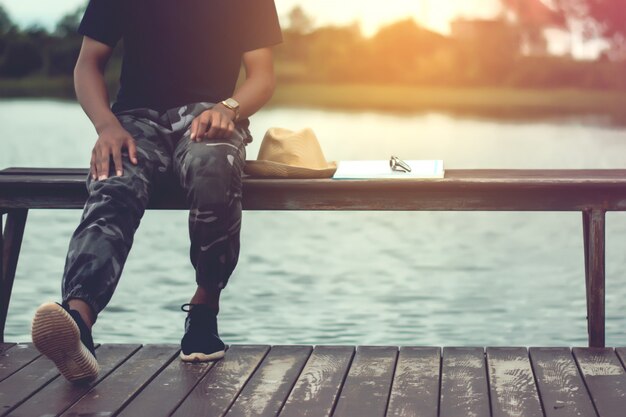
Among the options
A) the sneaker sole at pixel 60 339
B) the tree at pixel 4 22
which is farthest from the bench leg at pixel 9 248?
the tree at pixel 4 22

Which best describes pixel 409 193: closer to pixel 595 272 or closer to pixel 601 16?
pixel 595 272

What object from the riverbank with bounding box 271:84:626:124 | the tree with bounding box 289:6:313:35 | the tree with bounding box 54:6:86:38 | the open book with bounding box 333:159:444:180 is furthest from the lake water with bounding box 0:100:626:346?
the riverbank with bounding box 271:84:626:124

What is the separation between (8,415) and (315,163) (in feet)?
4.03

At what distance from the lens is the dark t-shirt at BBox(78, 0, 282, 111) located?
11.4 feet

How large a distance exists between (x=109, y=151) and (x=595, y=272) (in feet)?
4.53

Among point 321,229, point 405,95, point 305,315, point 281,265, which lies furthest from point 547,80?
point 305,315

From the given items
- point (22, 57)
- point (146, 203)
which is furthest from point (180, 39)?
point (22, 57)

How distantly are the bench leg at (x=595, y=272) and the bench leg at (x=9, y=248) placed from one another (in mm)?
1627

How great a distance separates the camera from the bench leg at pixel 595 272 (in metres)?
3.42

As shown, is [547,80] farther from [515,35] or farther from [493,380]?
[493,380]

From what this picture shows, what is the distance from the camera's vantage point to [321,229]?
12.5 meters

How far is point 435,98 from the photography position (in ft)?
105

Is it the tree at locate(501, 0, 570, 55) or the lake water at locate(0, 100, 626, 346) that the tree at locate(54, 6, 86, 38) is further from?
the lake water at locate(0, 100, 626, 346)

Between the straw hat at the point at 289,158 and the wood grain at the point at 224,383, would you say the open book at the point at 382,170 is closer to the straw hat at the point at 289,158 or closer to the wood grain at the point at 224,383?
the straw hat at the point at 289,158
